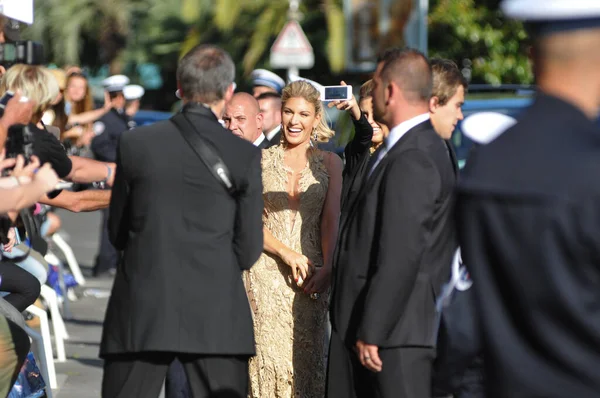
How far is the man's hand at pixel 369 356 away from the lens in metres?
4.97

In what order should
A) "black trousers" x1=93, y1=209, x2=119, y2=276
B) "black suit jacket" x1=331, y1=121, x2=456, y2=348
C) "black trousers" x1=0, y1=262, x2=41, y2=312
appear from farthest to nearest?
"black trousers" x1=93, y1=209, x2=119, y2=276
"black trousers" x1=0, y1=262, x2=41, y2=312
"black suit jacket" x1=331, y1=121, x2=456, y2=348

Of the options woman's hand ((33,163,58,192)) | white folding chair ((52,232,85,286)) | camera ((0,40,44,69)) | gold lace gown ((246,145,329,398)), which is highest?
camera ((0,40,44,69))

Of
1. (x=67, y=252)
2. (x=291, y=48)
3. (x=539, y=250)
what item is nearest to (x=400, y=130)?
(x=539, y=250)

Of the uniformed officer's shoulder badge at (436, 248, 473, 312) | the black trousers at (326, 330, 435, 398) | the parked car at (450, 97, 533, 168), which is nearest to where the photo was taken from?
the uniformed officer's shoulder badge at (436, 248, 473, 312)

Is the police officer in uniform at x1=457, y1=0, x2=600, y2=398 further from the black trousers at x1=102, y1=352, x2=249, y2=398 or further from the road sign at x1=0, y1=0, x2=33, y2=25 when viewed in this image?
the road sign at x1=0, y1=0, x2=33, y2=25

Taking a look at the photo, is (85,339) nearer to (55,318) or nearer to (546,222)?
(55,318)

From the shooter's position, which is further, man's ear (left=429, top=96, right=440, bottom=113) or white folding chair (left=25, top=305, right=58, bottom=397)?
white folding chair (left=25, top=305, right=58, bottom=397)

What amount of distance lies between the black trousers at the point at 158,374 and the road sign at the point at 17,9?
2163mm

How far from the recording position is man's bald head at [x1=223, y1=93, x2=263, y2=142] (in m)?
7.45

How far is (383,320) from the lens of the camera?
4930 mm

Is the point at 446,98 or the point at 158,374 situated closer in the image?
the point at 158,374

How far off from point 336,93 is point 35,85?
5.65ft

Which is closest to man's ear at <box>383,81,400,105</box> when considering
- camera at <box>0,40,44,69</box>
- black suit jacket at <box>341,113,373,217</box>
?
black suit jacket at <box>341,113,373,217</box>

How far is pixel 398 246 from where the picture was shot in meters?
4.89
